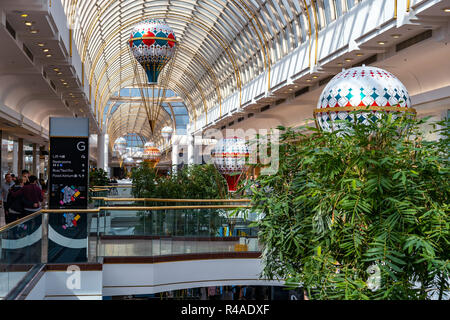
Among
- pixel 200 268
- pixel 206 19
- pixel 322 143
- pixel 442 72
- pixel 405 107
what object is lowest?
pixel 200 268

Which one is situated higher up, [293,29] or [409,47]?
[293,29]

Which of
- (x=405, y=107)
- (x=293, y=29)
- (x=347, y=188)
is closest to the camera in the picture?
(x=347, y=188)

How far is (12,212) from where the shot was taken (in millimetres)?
14070

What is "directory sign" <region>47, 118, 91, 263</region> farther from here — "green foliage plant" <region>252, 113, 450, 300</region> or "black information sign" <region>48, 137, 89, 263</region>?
"green foliage plant" <region>252, 113, 450, 300</region>

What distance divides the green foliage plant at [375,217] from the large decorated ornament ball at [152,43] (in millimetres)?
16705

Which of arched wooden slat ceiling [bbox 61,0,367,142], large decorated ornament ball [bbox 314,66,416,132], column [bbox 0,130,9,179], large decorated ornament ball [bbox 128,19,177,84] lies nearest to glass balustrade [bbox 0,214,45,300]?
large decorated ornament ball [bbox 314,66,416,132]

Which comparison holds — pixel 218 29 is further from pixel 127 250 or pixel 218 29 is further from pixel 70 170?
pixel 127 250

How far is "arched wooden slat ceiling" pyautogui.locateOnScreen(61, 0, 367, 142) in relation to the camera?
23.1m

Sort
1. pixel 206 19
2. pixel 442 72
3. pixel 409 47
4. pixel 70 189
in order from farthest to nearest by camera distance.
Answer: pixel 206 19 → pixel 442 72 → pixel 409 47 → pixel 70 189

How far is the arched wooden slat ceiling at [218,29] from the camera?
2308 cm

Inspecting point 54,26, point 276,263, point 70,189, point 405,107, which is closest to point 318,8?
point 54,26

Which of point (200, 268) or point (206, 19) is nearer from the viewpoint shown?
point (200, 268)

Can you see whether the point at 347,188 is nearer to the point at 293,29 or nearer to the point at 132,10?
the point at 293,29
